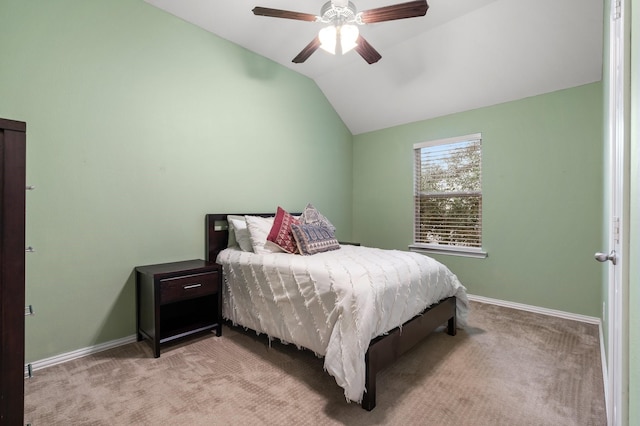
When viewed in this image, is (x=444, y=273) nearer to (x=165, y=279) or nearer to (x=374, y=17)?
(x=374, y=17)

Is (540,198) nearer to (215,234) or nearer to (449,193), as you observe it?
(449,193)

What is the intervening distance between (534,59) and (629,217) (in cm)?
281

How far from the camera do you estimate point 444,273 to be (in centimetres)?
244

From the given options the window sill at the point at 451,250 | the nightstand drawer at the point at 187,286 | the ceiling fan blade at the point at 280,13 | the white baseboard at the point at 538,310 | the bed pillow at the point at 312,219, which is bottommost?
the white baseboard at the point at 538,310

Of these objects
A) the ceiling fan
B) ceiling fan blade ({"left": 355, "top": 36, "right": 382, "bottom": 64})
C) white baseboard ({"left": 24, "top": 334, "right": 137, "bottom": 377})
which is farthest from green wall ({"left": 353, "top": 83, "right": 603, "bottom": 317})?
white baseboard ({"left": 24, "top": 334, "right": 137, "bottom": 377})

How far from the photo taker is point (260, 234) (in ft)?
9.43

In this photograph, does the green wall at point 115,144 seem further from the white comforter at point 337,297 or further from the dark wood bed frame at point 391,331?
the white comforter at point 337,297

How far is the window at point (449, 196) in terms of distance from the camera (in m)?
3.61

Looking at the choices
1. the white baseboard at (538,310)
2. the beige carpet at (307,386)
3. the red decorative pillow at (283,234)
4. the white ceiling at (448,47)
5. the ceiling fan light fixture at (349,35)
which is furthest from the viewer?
the white baseboard at (538,310)

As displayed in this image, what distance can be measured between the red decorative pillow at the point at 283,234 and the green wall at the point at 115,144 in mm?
656

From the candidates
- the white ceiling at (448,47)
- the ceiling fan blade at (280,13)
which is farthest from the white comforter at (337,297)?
the white ceiling at (448,47)

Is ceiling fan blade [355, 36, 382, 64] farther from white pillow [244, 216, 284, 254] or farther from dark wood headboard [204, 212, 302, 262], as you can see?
dark wood headboard [204, 212, 302, 262]

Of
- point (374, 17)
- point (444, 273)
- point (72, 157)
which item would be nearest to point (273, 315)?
point (444, 273)

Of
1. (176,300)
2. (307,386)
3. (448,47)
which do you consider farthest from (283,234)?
(448,47)
